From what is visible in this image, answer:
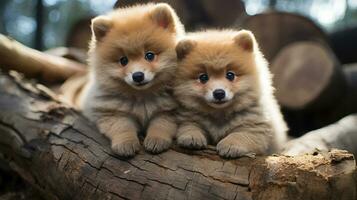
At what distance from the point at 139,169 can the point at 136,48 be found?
0.86 meters

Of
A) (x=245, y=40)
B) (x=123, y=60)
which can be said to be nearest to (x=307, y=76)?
(x=245, y=40)

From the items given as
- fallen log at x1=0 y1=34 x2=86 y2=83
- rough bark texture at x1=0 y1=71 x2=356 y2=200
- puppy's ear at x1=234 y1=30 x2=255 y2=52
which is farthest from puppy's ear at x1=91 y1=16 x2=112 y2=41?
fallen log at x1=0 y1=34 x2=86 y2=83

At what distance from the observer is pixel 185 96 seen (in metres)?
3.19

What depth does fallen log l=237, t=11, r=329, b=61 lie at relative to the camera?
19.1ft

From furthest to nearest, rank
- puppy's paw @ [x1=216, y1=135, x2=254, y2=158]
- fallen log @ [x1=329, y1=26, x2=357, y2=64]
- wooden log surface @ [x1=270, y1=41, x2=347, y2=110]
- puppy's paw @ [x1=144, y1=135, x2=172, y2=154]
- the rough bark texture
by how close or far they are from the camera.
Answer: fallen log @ [x1=329, y1=26, x2=357, y2=64]
wooden log surface @ [x1=270, y1=41, x2=347, y2=110]
puppy's paw @ [x1=144, y1=135, x2=172, y2=154]
puppy's paw @ [x1=216, y1=135, x2=254, y2=158]
the rough bark texture

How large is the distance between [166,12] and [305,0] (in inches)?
206

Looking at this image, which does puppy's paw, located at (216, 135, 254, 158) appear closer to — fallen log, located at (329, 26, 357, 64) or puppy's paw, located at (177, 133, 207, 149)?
puppy's paw, located at (177, 133, 207, 149)

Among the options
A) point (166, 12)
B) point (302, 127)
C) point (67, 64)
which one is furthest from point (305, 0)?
point (166, 12)

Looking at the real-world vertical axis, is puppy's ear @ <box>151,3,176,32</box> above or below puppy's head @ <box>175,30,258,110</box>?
above

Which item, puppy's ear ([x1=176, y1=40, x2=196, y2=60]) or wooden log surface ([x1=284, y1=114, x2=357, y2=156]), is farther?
wooden log surface ([x1=284, y1=114, x2=357, y2=156])

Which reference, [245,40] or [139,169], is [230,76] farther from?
[139,169]

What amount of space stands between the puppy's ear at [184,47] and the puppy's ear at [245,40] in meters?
0.34

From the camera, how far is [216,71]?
3.09 metres

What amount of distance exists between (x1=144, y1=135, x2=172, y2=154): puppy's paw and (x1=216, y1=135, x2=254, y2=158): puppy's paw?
36 centimetres
